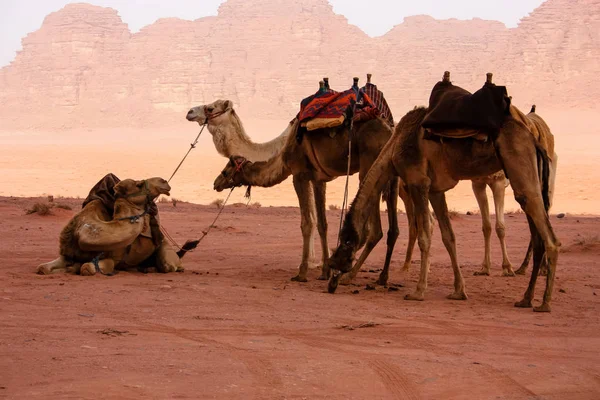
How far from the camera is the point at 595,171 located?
164ft

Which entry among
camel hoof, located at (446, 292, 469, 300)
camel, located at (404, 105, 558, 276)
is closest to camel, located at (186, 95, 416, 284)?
camel, located at (404, 105, 558, 276)

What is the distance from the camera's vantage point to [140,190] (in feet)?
34.7

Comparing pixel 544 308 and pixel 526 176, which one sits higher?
pixel 526 176

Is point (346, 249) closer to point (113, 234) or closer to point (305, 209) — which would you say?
point (305, 209)

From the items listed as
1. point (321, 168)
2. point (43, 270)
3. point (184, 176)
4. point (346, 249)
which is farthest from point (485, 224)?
point (184, 176)

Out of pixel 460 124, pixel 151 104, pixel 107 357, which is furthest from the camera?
pixel 151 104

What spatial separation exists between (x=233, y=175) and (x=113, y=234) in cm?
234

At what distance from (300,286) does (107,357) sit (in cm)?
442

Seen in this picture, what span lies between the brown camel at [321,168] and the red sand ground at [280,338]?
60 centimetres

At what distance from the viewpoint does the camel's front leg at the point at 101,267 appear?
10273 mm

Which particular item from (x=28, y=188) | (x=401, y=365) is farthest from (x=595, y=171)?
(x=401, y=365)

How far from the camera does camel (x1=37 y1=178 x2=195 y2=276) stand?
1013 cm

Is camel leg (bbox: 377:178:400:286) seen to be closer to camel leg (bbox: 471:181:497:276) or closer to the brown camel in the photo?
the brown camel

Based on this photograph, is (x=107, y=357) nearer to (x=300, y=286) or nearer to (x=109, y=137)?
(x=300, y=286)
